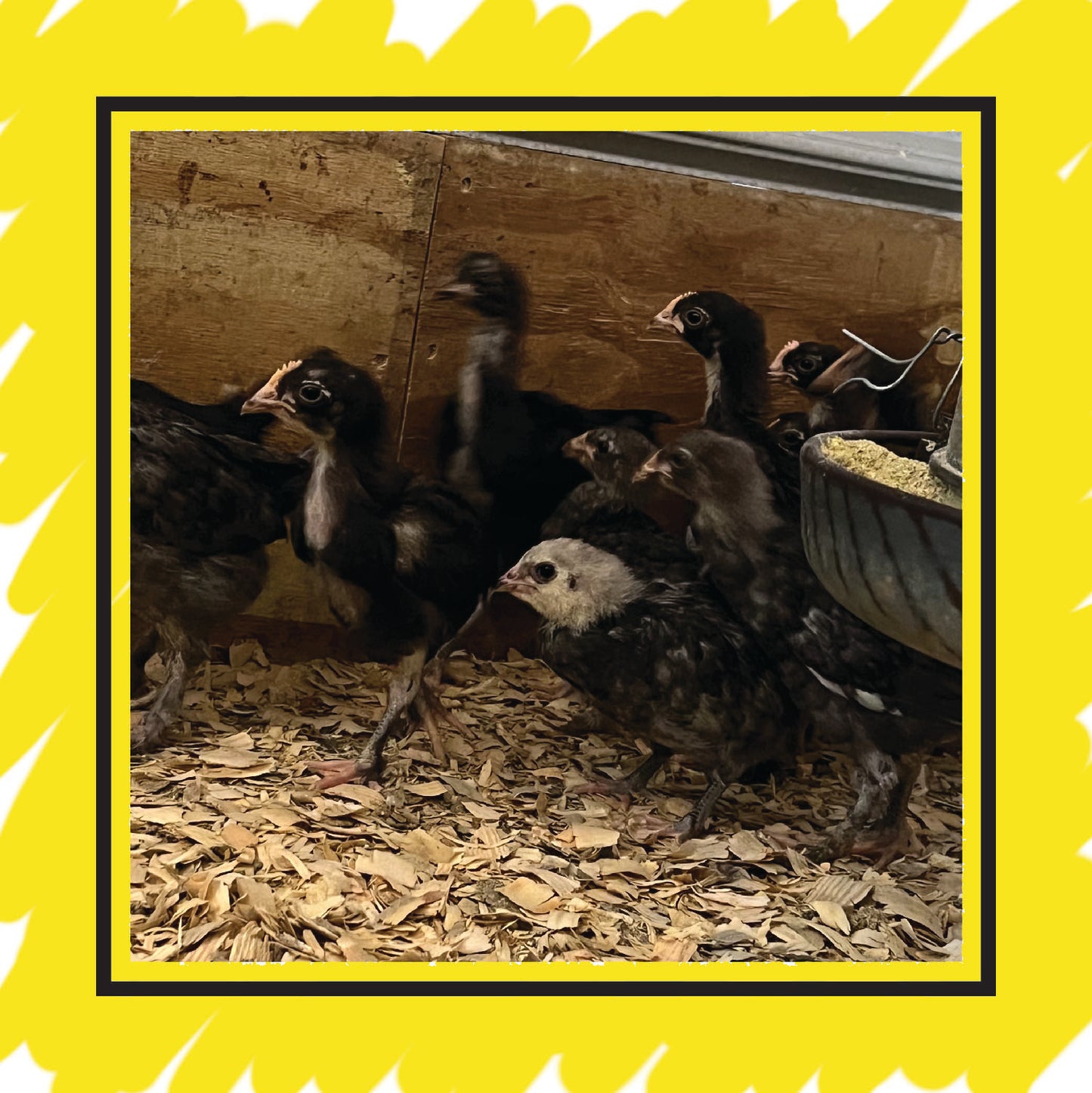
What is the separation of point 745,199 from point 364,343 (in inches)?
31.4

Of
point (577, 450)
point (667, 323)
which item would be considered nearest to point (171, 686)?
point (577, 450)

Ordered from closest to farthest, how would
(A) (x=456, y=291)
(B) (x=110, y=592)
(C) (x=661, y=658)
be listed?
(B) (x=110, y=592), (C) (x=661, y=658), (A) (x=456, y=291)

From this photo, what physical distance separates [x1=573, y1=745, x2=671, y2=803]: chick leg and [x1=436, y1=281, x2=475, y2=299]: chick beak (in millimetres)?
982

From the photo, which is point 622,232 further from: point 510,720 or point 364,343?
point 510,720

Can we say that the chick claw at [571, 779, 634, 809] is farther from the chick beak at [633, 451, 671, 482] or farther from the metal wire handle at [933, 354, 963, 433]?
the metal wire handle at [933, 354, 963, 433]

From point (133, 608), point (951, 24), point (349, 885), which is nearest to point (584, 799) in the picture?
point (349, 885)

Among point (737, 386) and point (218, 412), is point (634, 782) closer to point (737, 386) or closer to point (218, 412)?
point (737, 386)

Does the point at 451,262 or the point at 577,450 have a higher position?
the point at 451,262

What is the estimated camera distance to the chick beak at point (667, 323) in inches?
87.1

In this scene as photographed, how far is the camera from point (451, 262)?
219cm

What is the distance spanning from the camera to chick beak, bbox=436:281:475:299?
7.22ft

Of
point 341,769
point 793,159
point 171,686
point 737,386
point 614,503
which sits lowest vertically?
point 341,769

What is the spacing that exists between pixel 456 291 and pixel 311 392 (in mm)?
349

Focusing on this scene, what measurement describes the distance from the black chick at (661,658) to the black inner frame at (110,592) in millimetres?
475
